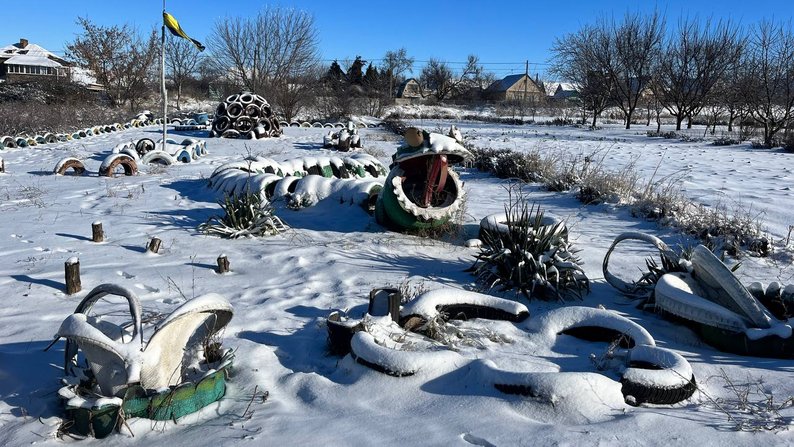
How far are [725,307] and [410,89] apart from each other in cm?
6426

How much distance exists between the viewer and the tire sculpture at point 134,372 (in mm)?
2520

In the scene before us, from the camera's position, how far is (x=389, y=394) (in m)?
2.84

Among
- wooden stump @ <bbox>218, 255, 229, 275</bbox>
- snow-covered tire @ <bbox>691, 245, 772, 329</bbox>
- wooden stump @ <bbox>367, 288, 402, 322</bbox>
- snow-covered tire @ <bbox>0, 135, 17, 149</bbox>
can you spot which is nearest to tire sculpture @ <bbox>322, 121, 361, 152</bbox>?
snow-covered tire @ <bbox>0, 135, 17, 149</bbox>

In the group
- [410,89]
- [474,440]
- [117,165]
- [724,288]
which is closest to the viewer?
[474,440]

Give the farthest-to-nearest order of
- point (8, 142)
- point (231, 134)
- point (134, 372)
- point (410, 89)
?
point (410, 89), point (231, 134), point (8, 142), point (134, 372)

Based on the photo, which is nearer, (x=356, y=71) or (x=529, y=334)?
(x=529, y=334)

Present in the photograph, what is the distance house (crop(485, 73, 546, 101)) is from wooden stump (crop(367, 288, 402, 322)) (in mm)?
54699

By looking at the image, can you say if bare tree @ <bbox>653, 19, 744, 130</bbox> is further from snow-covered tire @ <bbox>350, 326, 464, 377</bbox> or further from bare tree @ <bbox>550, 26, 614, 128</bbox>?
snow-covered tire @ <bbox>350, 326, 464, 377</bbox>

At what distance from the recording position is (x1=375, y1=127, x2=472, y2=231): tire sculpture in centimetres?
574

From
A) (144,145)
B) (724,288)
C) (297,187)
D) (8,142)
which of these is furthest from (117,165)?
(724,288)

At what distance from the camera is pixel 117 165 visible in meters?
10.3

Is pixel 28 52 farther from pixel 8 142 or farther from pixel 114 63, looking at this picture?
pixel 8 142

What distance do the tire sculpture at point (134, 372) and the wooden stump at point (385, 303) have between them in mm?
1068

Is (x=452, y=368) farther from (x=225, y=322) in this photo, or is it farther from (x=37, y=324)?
(x=37, y=324)
